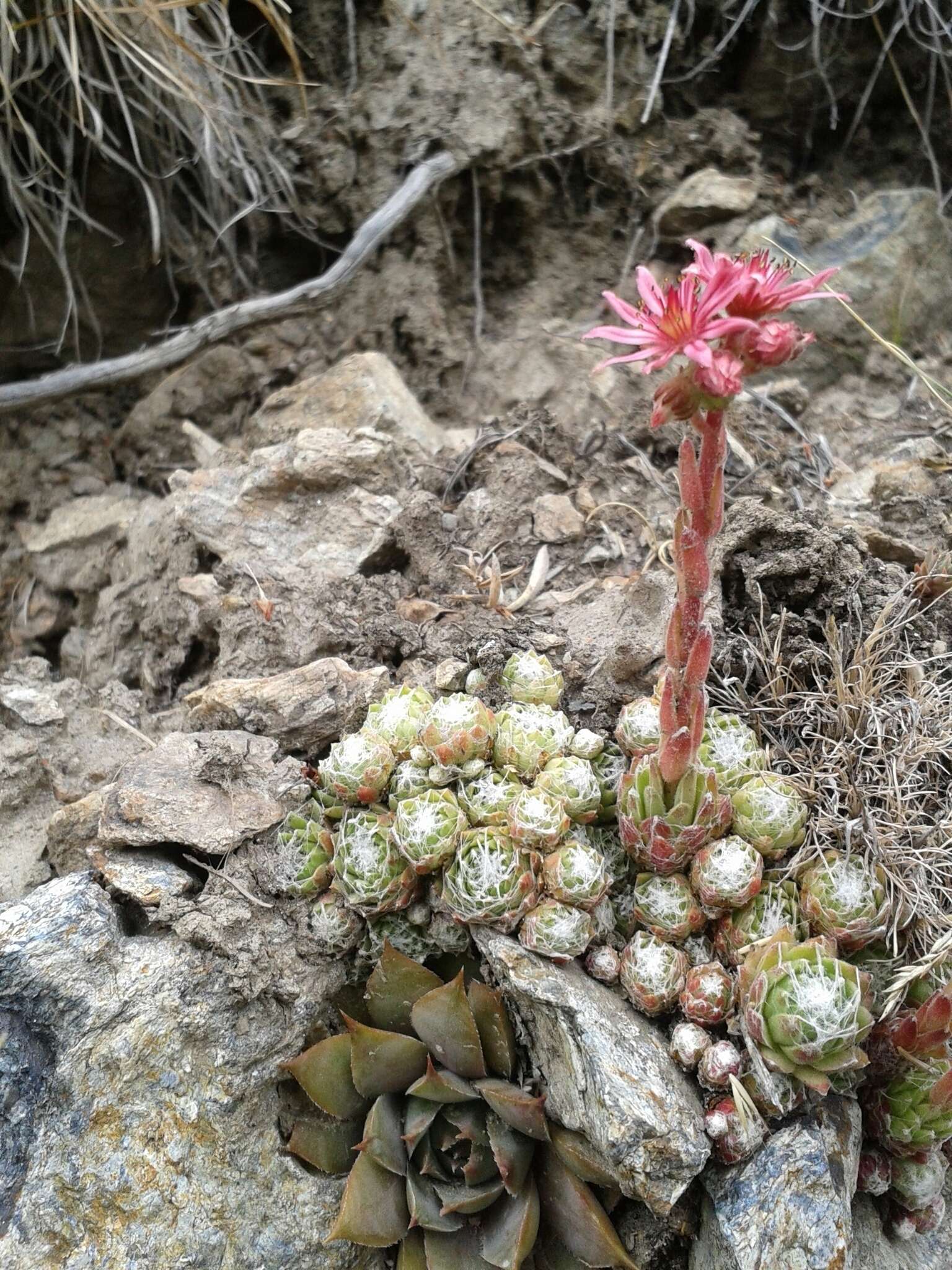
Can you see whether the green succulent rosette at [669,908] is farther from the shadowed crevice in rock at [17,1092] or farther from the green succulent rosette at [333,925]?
the shadowed crevice in rock at [17,1092]

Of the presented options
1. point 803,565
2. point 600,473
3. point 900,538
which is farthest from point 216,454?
point 900,538

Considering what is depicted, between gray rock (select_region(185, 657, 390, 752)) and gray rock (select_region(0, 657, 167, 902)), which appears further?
gray rock (select_region(0, 657, 167, 902))

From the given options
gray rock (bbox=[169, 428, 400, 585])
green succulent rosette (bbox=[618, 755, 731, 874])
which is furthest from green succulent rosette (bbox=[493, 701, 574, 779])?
gray rock (bbox=[169, 428, 400, 585])

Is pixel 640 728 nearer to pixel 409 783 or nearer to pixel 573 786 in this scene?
pixel 573 786

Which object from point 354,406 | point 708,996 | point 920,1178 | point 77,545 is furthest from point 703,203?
point 920,1178

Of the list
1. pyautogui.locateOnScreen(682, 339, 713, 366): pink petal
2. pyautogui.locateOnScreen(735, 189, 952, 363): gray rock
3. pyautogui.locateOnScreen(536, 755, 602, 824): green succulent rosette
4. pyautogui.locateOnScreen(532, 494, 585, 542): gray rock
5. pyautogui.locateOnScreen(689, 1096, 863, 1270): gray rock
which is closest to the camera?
pyautogui.locateOnScreen(682, 339, 713, 366): pink petal

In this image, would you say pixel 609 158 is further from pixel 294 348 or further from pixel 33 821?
pixel 33 821

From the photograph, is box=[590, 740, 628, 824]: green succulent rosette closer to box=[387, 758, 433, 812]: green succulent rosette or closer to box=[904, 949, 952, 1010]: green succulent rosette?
box=[387, 758, 433, 812]: green succulent rosette

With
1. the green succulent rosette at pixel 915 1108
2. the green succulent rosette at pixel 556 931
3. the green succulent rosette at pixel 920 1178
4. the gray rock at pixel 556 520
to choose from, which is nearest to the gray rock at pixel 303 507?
the gray rock at pixel 556 520
